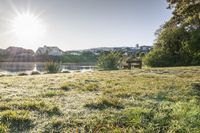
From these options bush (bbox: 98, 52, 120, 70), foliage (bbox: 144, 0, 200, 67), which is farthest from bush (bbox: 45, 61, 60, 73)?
foliage (bbox: 144, 0, 200, 67)

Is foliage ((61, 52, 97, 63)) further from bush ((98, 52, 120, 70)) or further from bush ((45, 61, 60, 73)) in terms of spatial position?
bush ((45, 61, 60, 73))

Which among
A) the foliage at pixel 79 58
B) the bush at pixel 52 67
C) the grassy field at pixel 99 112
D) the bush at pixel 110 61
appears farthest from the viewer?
the foliage at pixel 79 58

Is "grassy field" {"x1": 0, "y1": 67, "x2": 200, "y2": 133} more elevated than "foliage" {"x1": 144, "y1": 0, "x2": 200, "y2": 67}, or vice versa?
"foliage" {"x1": 144, "y1": 0, "x2": 200, "y2": 67}

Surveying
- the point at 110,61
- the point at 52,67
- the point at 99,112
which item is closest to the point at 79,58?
the point at 110,61

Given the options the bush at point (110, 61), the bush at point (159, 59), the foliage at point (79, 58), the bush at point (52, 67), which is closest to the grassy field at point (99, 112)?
the bush at point (52, 67)

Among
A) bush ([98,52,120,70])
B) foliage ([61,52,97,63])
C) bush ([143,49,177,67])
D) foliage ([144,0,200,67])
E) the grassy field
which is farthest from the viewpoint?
foliage ([61,52,97,63])

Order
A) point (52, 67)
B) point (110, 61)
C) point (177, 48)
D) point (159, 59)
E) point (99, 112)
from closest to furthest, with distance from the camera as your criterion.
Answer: point (99, 112) → point (52, 67) → point (110, 61) → point (159, 59) → point (177, 48)

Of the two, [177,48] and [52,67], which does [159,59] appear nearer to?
[177,48]

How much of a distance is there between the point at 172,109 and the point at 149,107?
484mm

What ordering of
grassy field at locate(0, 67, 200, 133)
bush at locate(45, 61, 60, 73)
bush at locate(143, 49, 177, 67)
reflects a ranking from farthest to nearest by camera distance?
bush at locate(143, 49, 177, 67)
bush at locate(45, 61, 60, 73)
grassy field at locate(0, 67, 200, 133)

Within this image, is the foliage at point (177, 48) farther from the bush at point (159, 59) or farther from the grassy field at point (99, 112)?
the grassy field at point (99, 112)

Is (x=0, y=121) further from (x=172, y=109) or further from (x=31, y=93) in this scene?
(x=172, y=109)

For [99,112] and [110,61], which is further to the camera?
[110,61]

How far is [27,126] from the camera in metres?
5.20
